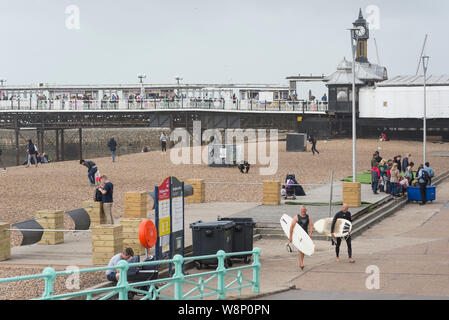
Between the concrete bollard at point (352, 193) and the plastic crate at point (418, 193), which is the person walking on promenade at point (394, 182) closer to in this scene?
the plastic crate at point (418, 193)

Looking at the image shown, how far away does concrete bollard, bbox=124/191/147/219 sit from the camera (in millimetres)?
22688

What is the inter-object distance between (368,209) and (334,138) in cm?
4191

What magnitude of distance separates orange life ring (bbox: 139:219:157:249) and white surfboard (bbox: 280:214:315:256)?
11.3 ft

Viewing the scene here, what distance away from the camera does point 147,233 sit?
1430 cm

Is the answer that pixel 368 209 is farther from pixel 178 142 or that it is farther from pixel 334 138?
pixel 178 142

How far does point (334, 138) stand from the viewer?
66.9 metres

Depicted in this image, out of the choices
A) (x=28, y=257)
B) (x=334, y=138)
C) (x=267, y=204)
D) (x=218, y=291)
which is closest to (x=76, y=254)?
(x=28, y=257)

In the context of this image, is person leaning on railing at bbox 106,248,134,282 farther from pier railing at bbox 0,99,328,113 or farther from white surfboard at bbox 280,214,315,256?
pier railing at bbox 0,99,328,113

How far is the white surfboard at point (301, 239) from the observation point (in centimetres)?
1626

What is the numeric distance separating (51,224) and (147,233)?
5.44m

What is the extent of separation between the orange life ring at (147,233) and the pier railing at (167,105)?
53.3 metres

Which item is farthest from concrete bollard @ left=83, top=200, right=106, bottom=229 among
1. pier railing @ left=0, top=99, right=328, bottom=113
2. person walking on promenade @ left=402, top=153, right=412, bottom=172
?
pier railing @ left=0, top=99, right=328, bottom=113

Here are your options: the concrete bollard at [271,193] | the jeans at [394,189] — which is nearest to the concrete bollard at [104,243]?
the concrete bollard at [271,193]
